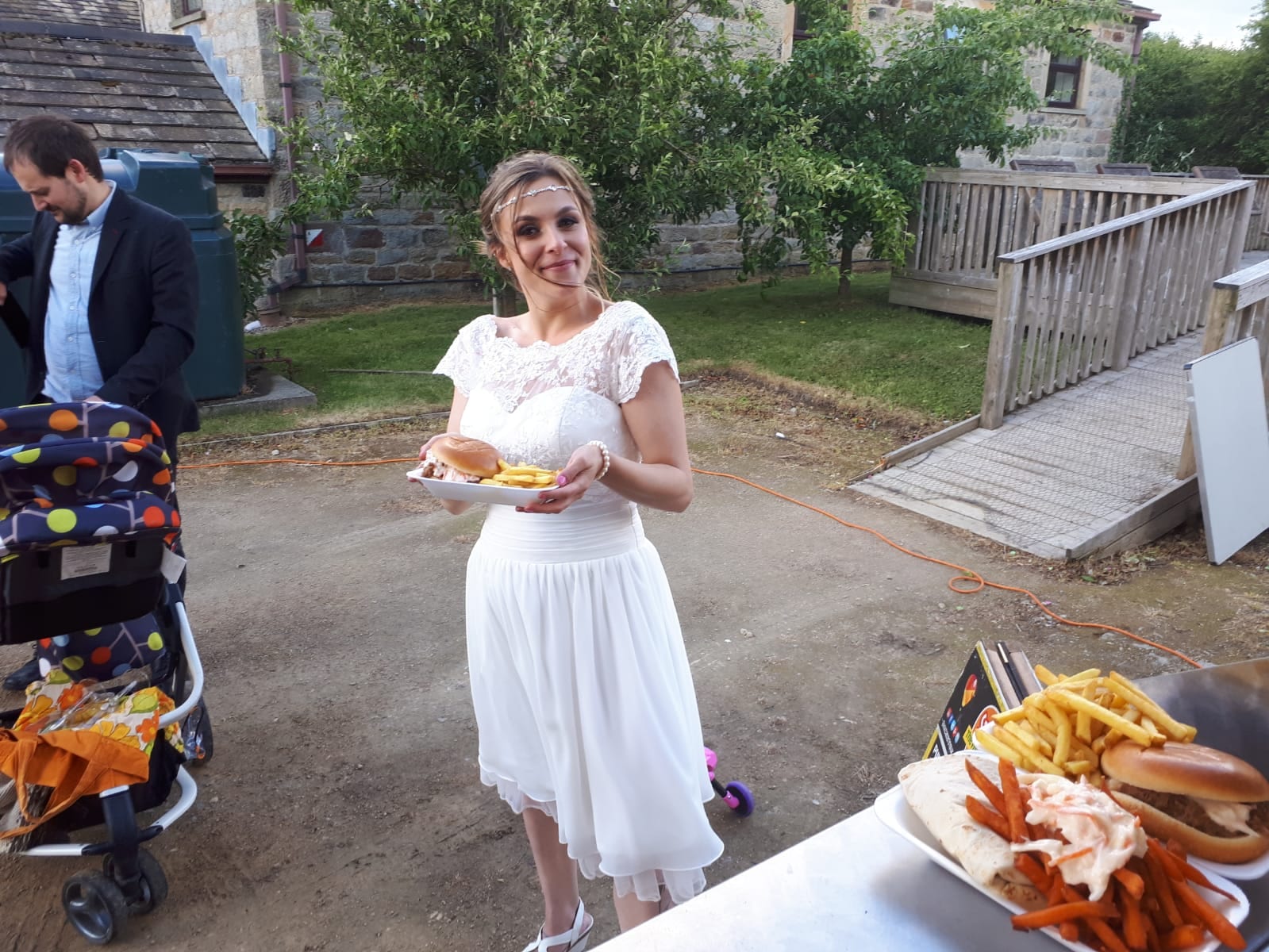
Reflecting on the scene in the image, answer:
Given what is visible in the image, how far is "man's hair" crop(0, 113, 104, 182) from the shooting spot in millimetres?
3369

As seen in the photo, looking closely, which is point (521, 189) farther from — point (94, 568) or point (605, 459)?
point (94, 568)

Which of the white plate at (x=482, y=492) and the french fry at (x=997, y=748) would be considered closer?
the french fry at (x=997, y=748)

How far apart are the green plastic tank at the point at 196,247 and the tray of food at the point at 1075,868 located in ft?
22.8

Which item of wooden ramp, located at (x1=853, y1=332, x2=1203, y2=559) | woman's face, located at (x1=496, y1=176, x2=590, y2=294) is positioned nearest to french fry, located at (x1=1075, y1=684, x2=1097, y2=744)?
woman's face, located at (x1=496, y1=176, x2=590, y2=294)

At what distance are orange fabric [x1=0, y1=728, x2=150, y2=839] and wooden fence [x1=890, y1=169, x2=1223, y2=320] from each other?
820 cm

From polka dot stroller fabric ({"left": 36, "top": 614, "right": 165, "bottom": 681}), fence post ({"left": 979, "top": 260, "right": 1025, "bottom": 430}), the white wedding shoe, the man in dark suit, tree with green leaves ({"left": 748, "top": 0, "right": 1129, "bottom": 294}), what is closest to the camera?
the white wedding shoe

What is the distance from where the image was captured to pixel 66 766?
105 inches

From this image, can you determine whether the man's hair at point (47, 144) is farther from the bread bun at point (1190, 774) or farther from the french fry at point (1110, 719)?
the bread bun at point (1190, 774)

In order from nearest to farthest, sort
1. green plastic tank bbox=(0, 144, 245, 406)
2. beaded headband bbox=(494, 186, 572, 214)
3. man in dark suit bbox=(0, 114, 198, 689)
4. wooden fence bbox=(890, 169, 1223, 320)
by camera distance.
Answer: beaded headband bbox=(494, 186, 572, 214), man in dark suit bbox=(0, 114, 198, 689), green plastic tank bbox=(0, 144, 245, 406), wooden fence bbox=(890, 169, 1223, 320)

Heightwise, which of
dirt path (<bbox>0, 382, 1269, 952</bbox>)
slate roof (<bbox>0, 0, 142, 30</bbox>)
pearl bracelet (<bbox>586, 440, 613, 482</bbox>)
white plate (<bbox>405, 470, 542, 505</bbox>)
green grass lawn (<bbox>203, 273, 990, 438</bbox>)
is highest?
slate roof (<bbox>0, 0, 142, 30</bbox>)

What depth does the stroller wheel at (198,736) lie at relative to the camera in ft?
11.1

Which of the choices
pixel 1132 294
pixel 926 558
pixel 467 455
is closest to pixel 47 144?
pixel 467 455

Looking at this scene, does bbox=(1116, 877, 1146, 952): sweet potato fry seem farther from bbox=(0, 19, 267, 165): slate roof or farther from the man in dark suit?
bbox=(0, 19, 267, 165): slate roof

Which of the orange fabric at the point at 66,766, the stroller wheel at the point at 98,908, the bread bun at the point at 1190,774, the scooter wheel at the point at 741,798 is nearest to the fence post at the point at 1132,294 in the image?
the scooter wheel at the point at 741,798
